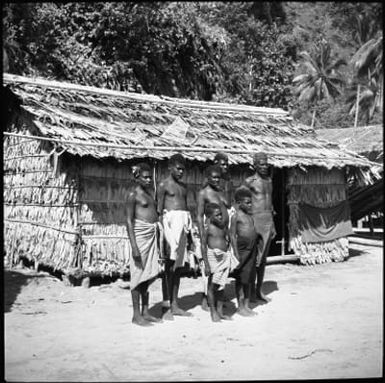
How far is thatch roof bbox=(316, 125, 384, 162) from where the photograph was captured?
16.0m

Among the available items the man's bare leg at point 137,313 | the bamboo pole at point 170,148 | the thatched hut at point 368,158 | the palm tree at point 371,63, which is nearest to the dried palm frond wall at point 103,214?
the bamboo pole at point 170,148

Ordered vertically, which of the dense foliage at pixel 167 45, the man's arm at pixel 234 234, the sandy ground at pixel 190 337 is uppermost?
the dense foliage at pixel 167 45

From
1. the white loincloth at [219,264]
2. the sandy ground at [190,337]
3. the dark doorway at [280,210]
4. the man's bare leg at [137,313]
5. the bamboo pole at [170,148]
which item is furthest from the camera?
the dark doorway at [280,210]

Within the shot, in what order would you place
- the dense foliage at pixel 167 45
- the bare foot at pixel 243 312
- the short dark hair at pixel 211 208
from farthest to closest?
1. the dense foliage at pixel 167 45
2. the bare foot at pixel 243 312
3. the short dark hair at pixel 211 208

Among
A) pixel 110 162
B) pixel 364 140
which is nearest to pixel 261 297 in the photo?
pixel 110 162

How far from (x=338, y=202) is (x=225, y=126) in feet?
9.37

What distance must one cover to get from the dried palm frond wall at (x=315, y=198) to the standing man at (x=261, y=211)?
124 inches

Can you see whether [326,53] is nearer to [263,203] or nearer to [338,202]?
[338,202]

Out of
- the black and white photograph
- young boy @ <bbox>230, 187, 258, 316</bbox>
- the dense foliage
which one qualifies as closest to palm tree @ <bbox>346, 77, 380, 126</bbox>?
the dense foliage

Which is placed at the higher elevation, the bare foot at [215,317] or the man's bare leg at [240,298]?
the man's bare leg at [240,298]

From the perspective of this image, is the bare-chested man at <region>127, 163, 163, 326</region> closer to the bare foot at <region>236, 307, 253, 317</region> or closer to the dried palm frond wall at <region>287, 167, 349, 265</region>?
the bare foot at <region>236, 307, 253, 317</region>

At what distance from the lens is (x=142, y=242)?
5.58m

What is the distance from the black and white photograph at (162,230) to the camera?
4656mm

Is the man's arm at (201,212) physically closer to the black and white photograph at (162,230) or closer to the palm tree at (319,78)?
the black and white photograph at (162,230)
